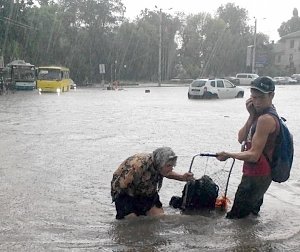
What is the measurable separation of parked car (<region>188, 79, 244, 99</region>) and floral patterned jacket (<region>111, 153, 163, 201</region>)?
1059 inches

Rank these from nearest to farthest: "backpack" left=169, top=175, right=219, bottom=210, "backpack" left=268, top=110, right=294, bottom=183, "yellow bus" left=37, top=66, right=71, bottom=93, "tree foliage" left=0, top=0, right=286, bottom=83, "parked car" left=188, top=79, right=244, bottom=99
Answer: "backpack" left=268, top=110, right=294, bottom=183 → "backpack" left=169, top=175, right=219, bottom=210 → "parked car" left=188, top=79, right=244, bottom=99 → "yellow bus" left=37, top=66, right=71, bottom=93 → "tree foliage" left=0, top=0, right=286, bottom=83

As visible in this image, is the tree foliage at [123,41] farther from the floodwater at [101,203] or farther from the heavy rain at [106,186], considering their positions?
the floodwater at [101,203]

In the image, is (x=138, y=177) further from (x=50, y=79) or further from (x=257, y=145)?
(x=50, y=79)

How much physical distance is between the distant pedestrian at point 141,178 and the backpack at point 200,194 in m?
0.35

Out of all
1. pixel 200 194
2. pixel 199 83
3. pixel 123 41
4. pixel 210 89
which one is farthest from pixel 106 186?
pixel 123 41

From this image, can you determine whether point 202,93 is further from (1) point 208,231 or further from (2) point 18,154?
(1) point 208,231

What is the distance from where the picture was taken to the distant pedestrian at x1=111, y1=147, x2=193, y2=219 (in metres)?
5.51

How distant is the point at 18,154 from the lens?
10.4m

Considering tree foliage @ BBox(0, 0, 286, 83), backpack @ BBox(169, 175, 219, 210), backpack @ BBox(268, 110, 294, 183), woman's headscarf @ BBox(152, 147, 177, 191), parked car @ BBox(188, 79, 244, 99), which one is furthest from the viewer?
tree foliage @ BBox(0, 0, 286, 83)

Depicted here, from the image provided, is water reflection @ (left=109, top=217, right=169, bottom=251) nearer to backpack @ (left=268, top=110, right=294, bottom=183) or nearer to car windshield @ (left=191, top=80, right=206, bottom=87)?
backpack @ (left=268, top=110, right=294, bottom=183)

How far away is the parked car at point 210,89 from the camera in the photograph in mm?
32281

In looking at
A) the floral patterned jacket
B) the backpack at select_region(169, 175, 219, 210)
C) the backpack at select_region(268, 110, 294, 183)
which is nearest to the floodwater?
the backpack at select_region(169, 175, 219, 210)

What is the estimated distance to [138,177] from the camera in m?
5.52

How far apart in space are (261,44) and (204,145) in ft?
260
